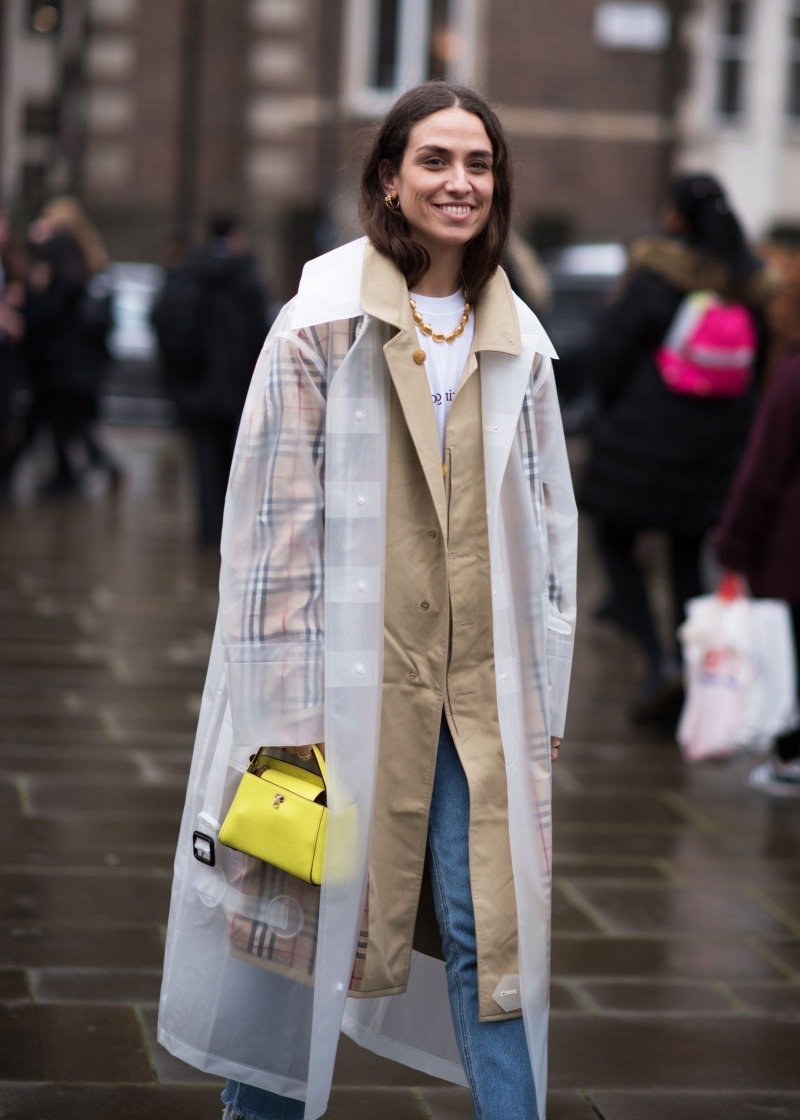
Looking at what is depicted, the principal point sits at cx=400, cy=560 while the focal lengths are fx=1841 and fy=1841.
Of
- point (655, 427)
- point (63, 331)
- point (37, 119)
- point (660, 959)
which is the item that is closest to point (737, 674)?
point (655, 427)

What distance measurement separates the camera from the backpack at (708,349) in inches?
267

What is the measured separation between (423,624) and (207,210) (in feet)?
87.5

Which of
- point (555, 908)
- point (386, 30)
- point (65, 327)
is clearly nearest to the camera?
point (555, 908)

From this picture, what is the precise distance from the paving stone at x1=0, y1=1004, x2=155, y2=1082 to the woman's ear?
176 centimetres

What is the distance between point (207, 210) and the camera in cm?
2884

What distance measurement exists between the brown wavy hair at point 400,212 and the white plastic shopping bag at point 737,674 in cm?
357

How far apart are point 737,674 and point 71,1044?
332cm

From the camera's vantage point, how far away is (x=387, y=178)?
304 centimetres

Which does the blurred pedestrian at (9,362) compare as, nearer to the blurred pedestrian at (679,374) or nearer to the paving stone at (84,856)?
the blurred pedestrian at (679,374)

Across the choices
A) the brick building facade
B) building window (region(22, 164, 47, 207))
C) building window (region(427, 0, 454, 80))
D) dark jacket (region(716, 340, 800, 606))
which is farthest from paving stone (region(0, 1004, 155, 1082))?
building window (region(22, 164, 47, 207))

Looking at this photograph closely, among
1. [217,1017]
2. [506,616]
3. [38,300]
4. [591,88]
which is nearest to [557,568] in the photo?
[506,616]

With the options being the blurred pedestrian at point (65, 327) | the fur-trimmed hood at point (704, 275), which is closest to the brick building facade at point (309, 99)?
the blurred pedestrian at point (65, 327)

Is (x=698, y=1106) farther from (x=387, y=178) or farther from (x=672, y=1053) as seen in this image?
(x=387, y=178)

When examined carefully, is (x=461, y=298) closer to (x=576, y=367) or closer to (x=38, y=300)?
(x=38, y=300)
